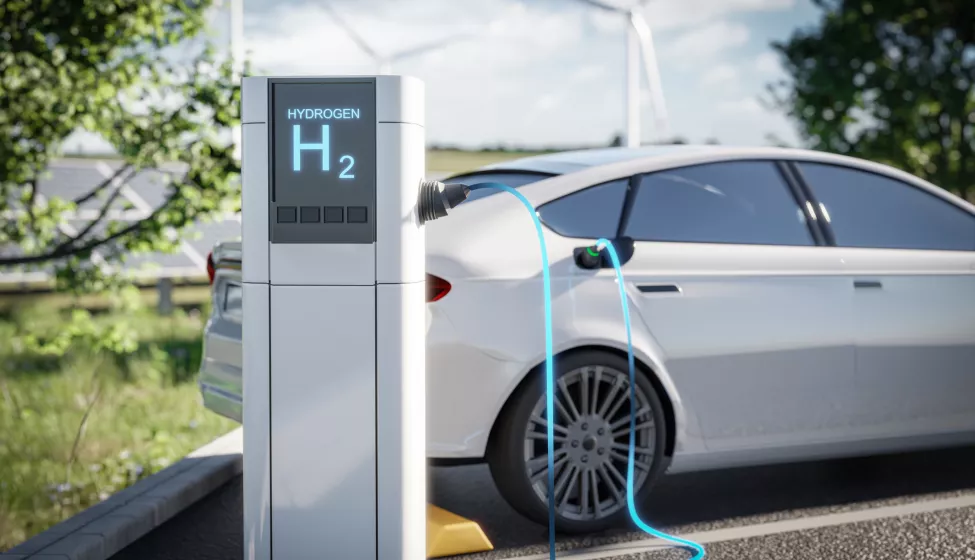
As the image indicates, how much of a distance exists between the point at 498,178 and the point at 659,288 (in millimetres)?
941

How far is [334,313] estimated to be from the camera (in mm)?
3299

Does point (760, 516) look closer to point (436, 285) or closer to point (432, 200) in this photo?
point (436, 285)

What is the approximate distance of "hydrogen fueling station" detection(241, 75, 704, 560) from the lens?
129 inches

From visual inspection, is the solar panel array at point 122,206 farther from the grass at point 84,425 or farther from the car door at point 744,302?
the car door at point 744,302

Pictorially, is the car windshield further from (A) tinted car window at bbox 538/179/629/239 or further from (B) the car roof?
(A) tinted car window at bbox 538/179/629/239

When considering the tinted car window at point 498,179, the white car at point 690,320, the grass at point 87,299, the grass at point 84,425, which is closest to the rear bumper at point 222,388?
the white car at point 690,320

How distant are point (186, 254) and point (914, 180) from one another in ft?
31.6

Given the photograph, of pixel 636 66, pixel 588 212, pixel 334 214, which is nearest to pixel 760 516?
pixel 588 212

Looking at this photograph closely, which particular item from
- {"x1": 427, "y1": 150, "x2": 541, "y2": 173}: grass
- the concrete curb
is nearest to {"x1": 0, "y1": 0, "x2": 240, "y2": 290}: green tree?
the concrete curb

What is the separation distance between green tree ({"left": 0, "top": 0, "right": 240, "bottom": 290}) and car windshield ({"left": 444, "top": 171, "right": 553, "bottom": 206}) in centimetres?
284

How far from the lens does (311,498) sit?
337 centimetres

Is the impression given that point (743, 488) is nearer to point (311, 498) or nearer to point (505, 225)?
point (505, 225)

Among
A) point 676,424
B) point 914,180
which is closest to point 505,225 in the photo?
point 676,424

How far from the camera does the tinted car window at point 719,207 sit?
4.73m
